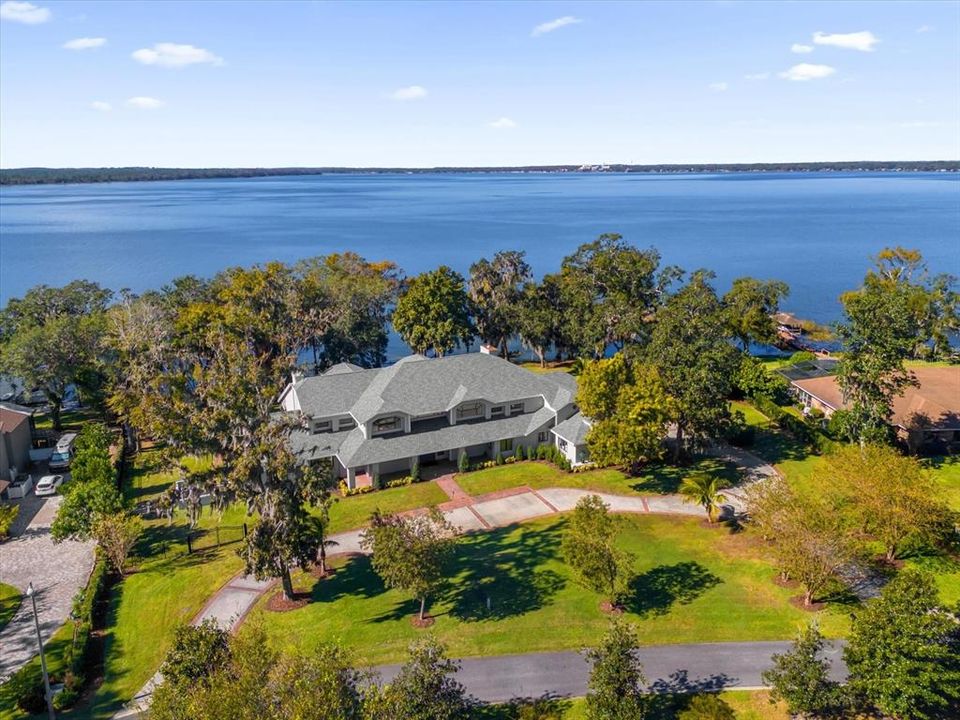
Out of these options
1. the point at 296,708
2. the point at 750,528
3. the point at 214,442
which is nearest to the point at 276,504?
the point at 214,442

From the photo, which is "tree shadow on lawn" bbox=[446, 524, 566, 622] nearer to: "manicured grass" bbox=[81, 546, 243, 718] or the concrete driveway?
"manicured grass" bbox=[81, 546, 243, 718]

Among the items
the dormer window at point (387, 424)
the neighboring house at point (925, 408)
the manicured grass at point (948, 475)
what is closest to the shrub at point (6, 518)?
the dormer window at point (387, 424)

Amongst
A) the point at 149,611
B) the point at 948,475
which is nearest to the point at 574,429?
the point at 948,475

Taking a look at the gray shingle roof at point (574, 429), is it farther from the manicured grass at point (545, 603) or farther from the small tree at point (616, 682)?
the small tree at point (616, 682)

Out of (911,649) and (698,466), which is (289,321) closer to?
(698,466)

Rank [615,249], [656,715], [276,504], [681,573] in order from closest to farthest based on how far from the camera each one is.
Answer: [656,715] → [276,504] → [681,573] → [615,249]

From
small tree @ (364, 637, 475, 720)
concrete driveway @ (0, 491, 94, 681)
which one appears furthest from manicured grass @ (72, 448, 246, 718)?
small tree @ (364, 637, 475, 720)
